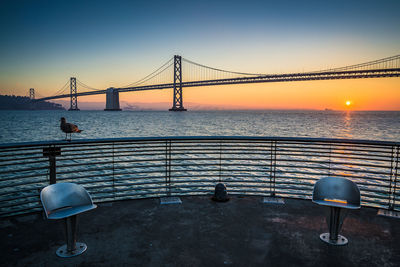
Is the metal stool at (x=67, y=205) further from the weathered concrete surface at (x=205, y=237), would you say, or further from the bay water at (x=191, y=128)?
the bay water at (x=191, y=128)

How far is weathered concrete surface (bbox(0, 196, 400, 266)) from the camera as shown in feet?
9.11

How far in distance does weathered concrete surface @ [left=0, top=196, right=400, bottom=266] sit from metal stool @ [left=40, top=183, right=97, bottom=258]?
12 cm

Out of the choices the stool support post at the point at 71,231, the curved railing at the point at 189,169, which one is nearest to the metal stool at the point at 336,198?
the curved railing at the point at 189,169

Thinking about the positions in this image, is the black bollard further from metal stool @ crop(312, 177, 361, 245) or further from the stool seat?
the stool seat

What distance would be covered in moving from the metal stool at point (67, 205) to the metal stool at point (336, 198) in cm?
233

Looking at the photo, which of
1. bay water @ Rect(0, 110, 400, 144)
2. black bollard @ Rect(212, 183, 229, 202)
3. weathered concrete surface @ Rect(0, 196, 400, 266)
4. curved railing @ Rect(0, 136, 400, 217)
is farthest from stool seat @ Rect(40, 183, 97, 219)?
bay water @ Rect(0, 110, 400, 144)

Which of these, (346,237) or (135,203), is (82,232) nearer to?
(135,203)

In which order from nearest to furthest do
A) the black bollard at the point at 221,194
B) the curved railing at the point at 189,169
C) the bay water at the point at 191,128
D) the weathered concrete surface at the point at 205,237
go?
the weathered concrete surface at the point at 205,237 < the curved railing at the point at 189,169 < the black bollard at the point at 221,194 < the bay water at the point at 191,128

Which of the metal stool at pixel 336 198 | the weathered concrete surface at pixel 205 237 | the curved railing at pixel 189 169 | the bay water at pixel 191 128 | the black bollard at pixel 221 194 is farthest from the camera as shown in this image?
the bay water at pixel 191 128

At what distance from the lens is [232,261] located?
9.04 feet

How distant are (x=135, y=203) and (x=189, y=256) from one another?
1731 mm

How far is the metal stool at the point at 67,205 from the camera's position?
2570 mm

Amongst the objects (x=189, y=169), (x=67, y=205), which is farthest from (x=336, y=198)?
(x=189, y=169)

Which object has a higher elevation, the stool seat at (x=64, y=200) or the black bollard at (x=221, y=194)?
the stool seat at (x=64, y=200)
